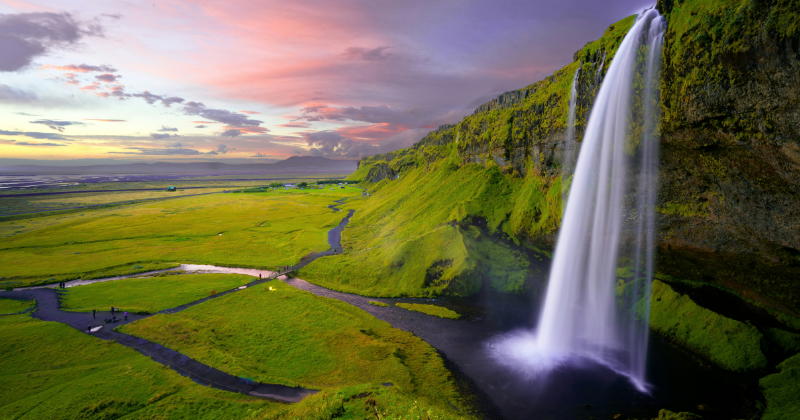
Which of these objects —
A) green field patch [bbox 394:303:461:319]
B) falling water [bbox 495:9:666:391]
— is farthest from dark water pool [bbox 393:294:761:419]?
green field patch [bbox 394:303:461:319]

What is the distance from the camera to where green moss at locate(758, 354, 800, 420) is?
22391mm

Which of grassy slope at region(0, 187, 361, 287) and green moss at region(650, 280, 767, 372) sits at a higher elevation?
green moss at region(650, 280, 767, 372)

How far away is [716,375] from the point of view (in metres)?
28.2

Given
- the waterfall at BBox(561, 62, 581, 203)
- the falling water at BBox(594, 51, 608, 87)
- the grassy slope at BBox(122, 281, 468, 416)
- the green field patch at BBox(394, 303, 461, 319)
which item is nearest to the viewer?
the grassy slope at BBox(122, 281, 468, 416)

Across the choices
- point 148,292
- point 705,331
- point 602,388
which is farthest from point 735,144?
point 148,292

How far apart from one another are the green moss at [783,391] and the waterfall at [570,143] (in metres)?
26.3

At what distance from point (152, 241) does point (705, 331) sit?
132 m

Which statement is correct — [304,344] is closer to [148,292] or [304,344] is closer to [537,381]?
[537,381]

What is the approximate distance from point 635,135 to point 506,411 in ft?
101

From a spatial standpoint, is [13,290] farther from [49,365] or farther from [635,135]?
[635,135]

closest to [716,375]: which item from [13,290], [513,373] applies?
[513,373]

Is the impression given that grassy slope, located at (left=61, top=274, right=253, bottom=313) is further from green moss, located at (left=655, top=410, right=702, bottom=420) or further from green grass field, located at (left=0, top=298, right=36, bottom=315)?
green moss, located at (left=655, top=410, right=702, bottom=420)

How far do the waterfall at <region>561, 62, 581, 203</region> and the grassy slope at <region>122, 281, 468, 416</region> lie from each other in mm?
33329

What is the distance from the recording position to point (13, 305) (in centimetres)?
4969
